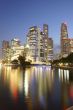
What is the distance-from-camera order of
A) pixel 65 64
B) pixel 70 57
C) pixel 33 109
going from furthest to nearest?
1. pixel 65 64
2. pixel 70 57
3. pixel 33 109

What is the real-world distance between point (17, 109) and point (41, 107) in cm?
270

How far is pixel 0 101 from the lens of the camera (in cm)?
3422

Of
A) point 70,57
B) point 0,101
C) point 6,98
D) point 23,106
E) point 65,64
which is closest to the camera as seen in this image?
point 23,106

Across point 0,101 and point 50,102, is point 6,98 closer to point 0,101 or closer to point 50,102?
point 0,101

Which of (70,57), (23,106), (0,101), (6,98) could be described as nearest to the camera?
(23,106)

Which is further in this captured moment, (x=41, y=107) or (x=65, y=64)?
(x=65, y=64)

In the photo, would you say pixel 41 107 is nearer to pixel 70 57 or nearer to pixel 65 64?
pixel 70 57

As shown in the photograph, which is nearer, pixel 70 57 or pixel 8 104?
pixel 8 104

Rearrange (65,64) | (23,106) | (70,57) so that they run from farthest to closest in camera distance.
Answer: (65,64) < (70,57) < (23,106)

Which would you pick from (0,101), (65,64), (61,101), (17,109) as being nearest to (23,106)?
(17,109)

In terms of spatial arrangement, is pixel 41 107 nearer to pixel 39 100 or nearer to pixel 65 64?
pixel 39 100

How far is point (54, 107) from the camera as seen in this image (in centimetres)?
3145

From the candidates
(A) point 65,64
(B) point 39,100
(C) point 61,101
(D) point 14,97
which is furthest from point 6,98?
(A) point 65,64

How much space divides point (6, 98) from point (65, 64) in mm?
147786
